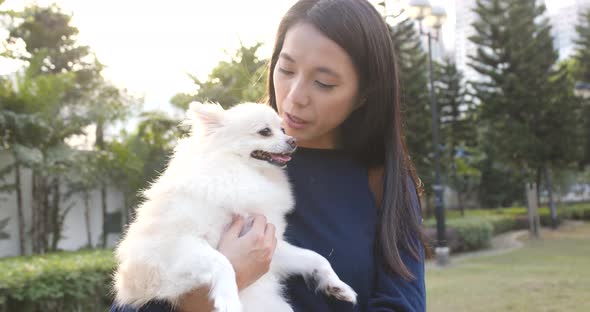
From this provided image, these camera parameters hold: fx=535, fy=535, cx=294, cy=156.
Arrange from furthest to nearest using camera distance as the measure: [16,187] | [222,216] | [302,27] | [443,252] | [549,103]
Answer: [549,103]
[443,252]
[16,187]
[302,27]
[222,216]

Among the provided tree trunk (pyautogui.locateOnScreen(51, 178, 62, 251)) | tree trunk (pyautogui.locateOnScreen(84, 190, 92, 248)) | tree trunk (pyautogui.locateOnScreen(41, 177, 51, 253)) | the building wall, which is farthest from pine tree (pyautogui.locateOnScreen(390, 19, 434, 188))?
tree trunk (pyautogui.locateOnScreen(41, 177, 51, 253))

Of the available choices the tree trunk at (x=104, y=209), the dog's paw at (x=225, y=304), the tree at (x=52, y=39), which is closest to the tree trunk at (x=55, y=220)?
the tree trunk at (x=104, y=209)

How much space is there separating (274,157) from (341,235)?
0.39 metres

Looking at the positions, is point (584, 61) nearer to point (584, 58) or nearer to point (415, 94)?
point (584, 58)

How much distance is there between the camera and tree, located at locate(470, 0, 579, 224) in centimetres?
2341

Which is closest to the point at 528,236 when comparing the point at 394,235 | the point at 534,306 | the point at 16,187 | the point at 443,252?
the point at 443,252

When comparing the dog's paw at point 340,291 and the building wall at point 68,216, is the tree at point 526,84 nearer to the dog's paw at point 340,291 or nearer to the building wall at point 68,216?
Result: the building wall at point 68,216

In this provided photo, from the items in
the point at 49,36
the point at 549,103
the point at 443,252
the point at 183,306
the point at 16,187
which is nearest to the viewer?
the point at 183,306

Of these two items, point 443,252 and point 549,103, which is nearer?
point 443,252

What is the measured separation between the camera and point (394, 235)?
1.83 meters

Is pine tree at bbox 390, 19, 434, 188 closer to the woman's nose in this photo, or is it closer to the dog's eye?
the dog's eye

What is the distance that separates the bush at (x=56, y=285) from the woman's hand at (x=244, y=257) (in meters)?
3.50

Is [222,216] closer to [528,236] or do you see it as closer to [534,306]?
[534,306]

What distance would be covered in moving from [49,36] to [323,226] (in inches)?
667
